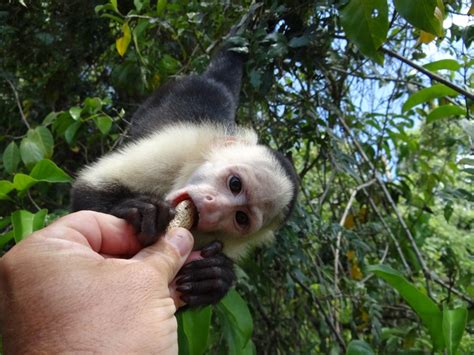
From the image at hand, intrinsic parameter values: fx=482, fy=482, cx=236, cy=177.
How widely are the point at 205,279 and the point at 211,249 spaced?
9cm

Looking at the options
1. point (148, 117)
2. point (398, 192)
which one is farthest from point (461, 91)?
point (148, 117)

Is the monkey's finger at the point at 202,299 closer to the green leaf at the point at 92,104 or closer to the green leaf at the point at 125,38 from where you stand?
the green leaf at the point at 92,104

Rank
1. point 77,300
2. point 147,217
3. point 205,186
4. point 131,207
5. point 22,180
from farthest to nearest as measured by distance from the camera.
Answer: point 205,186 → point 22,180 → point 131,207 → point 147,217 → point 77,300

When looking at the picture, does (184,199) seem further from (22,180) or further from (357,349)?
(357,349)

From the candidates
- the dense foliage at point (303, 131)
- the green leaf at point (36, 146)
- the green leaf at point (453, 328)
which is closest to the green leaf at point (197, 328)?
the dense foliage at point (303, 131)

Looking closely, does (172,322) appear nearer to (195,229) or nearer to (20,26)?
(195,229)

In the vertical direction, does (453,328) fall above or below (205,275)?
above

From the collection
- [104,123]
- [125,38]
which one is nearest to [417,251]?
[104,123]

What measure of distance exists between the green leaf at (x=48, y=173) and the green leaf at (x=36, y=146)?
0.40 meters

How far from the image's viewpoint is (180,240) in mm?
1170

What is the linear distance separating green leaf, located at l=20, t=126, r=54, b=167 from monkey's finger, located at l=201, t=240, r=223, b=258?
0.79m

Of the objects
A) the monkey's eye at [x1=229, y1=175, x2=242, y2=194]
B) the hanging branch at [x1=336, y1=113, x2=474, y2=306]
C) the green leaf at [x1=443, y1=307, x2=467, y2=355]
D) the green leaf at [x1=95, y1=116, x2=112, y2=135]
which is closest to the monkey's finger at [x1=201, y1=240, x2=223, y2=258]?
the monkey's eye at [x1=229, y1=175, x2=242, y2=194]

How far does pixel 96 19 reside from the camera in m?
2.81

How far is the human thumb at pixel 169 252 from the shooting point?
104 centimetres
